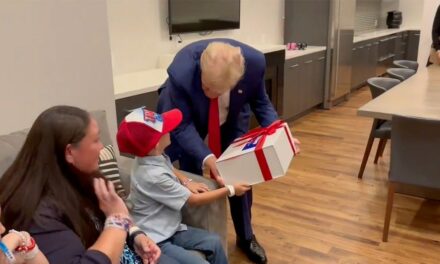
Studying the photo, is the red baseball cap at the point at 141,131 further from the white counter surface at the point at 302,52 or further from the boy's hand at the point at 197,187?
the white counter surface at the point at 302,52

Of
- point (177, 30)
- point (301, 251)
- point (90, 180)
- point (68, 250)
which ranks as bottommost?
point (301, 251)

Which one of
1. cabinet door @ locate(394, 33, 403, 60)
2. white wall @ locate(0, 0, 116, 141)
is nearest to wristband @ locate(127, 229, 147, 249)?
white wall @ locate(0, 0, 116, 141)

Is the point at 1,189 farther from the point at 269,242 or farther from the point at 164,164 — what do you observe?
the point at 269,242

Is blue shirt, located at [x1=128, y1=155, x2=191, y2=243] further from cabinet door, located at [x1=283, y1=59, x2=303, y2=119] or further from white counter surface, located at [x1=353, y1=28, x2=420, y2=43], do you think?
white counter surface, located at [x1=353, y1=28, x2=420, y2=43]

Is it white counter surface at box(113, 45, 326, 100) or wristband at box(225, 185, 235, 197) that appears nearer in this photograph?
wristband at box(225, 185, 235, 197)

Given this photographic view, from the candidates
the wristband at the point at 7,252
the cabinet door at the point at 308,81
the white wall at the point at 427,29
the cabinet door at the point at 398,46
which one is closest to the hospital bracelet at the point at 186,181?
the wristband at the point at 7,252

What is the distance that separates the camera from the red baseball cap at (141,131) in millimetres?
1641

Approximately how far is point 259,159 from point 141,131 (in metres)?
0.48

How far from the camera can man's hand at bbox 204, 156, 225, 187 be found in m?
1.94

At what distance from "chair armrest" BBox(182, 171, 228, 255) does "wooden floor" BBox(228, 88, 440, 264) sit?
0.69 meters

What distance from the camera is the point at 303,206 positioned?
320cm

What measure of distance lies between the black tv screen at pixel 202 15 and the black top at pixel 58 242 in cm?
297

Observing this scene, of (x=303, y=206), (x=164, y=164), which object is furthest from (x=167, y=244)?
(x=303, y=206)

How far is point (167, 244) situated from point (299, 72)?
3.98m
